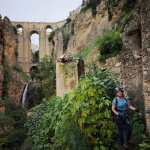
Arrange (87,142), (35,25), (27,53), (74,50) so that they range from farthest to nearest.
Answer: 1. (35,25)
2. (27,53)
3. (74,50)
4. (87,142)

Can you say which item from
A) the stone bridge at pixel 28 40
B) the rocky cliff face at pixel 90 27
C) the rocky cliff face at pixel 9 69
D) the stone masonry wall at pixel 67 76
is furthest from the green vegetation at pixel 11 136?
the stone bridge at pixel 28 40

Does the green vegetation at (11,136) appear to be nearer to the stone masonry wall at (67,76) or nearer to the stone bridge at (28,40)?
the stone masonry wall at (67,76)

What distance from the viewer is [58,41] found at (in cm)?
3331

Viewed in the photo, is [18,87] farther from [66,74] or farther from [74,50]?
[66,74]

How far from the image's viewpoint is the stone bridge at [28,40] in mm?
35981

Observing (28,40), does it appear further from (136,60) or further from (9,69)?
(136,60)

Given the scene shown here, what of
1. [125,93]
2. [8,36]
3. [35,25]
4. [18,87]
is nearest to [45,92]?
[18,87]

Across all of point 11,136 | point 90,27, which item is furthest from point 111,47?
point 90,27

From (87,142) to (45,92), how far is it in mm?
17042

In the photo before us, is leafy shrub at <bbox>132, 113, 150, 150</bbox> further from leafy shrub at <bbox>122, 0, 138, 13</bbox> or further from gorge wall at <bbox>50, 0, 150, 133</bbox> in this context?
leafy shrub at <bbox>122, 0, 138, 13</bbox>

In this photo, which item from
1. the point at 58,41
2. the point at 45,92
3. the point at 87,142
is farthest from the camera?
the point at 58,41

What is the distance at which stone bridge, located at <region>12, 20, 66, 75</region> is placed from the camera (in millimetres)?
35981

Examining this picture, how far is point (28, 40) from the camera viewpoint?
38031 mm

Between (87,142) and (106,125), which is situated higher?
(106,125)
